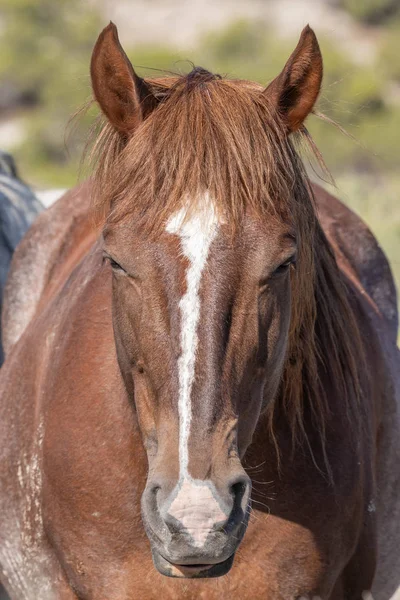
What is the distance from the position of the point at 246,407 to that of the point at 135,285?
0.39 meters

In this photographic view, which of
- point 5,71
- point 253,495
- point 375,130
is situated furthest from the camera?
point 5,71

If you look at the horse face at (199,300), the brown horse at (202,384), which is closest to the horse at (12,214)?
the brown horse at (202,384)

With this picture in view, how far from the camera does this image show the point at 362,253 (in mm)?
4180

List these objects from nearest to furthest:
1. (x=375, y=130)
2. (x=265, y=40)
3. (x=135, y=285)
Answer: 1. (x=135, y=285)
2. (x=375, y=130)
3. (x=265, y=40)

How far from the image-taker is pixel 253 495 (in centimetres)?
289

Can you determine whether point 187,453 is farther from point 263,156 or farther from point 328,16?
point 328,16

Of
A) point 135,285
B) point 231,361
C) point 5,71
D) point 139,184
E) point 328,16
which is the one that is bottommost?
point 231,361

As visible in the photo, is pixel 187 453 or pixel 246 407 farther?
pixel 246 407

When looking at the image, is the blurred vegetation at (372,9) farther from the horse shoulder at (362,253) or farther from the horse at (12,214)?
the horse shoulder at (362,253)

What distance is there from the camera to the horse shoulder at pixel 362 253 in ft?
13.4

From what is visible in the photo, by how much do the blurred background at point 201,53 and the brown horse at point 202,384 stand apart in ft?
38.2

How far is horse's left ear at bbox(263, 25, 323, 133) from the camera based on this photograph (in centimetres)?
261

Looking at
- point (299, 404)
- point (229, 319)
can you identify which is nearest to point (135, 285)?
point (229, 319)

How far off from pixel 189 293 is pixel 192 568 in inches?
24.4
